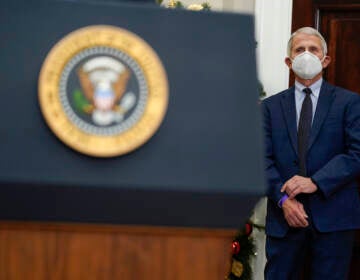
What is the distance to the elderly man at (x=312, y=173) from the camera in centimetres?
299

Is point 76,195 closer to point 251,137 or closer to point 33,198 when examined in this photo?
point 33,198

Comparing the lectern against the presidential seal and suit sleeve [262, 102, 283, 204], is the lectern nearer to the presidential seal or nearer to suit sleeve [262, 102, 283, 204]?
the presidential seal

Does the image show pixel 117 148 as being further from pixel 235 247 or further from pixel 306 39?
pixel 235 247

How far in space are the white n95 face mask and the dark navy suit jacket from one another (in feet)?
0.29

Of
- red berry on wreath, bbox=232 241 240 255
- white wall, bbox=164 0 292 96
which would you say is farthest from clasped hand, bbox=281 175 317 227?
white wall, bbox=164 0 292 96

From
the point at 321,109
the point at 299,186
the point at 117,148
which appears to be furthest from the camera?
the point at 321,109

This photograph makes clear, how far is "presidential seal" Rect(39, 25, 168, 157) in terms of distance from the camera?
117 cm

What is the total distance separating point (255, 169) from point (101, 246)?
298mm

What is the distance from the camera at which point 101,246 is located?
1181 mm

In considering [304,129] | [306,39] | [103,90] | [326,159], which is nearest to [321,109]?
[304,129]

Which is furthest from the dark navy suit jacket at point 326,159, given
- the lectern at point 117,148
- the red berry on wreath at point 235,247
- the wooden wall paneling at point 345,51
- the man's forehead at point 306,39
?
the lectern at point 117,148

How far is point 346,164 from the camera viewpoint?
2.97 m

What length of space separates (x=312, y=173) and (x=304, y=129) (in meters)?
0.20

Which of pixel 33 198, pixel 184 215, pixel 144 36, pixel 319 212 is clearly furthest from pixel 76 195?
pixel 319 212
